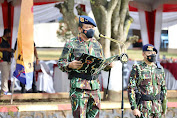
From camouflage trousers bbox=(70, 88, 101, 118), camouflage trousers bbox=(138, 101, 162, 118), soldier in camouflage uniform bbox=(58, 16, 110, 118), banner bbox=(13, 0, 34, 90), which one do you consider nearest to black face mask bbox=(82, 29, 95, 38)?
soldier in camouflage uniform bbox=(58, 16, 110, 118)

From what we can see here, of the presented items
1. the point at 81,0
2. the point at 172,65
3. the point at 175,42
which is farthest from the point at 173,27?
the point at 81,0

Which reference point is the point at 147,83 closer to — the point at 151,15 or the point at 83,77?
the point at 83,77

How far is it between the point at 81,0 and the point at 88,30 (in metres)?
5.29

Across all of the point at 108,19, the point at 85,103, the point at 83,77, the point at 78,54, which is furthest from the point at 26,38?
the point at 85,103

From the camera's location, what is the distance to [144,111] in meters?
4.50

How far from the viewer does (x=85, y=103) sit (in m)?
3.87

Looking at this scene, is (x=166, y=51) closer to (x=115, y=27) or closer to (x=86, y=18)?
(x=115, y=27)

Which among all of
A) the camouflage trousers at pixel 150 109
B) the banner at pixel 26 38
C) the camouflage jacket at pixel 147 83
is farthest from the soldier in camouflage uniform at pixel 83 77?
the banner at pixel 26 38

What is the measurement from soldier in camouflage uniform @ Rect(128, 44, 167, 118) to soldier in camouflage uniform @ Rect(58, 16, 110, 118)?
2.55 ft

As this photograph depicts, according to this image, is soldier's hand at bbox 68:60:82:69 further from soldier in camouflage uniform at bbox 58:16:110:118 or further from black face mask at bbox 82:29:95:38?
black face mask at bbox 82:29:95:38

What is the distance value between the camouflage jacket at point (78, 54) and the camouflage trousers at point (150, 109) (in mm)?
937

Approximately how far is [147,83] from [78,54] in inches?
47.7

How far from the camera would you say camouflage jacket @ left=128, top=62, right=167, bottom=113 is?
450 cm

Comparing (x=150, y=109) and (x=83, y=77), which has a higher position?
(x=83, y=77)
